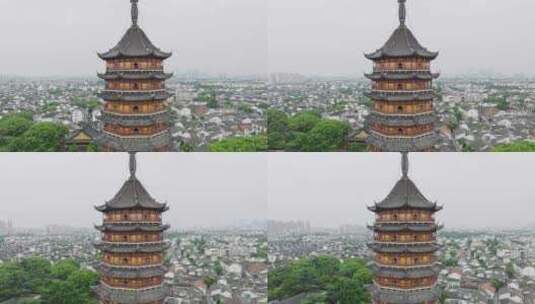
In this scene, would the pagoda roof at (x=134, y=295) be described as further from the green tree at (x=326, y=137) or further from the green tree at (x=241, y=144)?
the green tree at (x=326, y=137)

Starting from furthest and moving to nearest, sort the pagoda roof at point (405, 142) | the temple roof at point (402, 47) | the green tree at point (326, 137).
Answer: the green tree at point (326, 137)
the pagoda roof at point (405, 142)
the temple roof at point (402, 47)

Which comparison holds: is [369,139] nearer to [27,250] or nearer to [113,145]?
[113,145]

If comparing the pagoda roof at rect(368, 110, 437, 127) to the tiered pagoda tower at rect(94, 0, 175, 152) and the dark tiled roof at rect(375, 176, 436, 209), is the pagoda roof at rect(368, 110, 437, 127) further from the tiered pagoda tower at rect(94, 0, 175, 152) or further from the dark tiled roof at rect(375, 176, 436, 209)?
the tiered pagoda tower at rect(94, 0, 175, 152)

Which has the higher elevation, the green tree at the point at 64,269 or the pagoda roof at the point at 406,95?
the pagoda roof at the point at 406,95

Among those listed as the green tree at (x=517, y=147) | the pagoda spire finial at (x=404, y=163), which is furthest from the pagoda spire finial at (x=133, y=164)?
the green tree at (x=517, y=147)

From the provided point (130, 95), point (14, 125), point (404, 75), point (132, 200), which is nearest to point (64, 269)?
point (14, 125)

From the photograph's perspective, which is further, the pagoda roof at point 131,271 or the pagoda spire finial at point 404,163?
the pagoda spire finial at point 404,163

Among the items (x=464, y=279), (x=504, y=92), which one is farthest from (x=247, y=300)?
(x=504, y=92)
